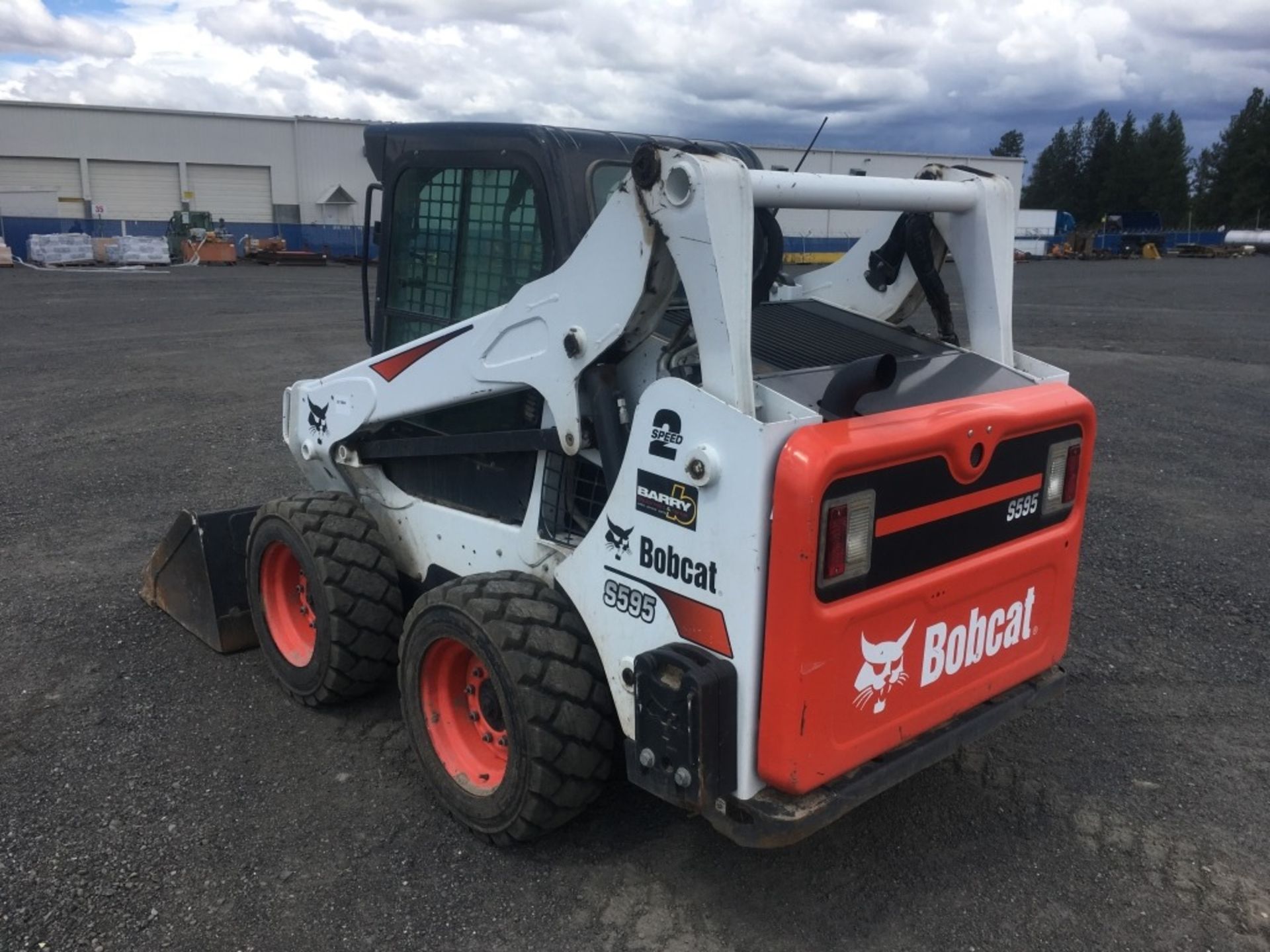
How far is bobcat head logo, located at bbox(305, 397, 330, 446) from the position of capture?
4234mm

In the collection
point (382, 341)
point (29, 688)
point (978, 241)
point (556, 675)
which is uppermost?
point (978, 241)

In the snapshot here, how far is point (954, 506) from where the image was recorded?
2.89m

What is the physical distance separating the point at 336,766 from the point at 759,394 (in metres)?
2.13

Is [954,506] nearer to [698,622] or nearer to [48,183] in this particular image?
[698,622]

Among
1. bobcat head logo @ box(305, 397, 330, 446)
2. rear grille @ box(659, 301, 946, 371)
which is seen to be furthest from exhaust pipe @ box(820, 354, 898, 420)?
bobcat head logo @ box(305, 397, 330, 446)

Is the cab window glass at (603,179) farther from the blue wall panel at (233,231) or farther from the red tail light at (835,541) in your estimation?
the blue wall panel at (233,231)

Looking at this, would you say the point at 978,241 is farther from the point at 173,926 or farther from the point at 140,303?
the point at 140,303

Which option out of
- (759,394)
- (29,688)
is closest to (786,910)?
(759,394)

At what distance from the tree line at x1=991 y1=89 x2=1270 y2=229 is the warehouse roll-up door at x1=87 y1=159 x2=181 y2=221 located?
Result: 233ft

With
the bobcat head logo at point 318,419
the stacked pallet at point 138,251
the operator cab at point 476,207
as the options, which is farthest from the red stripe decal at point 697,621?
the stacked pallet at point 138,251

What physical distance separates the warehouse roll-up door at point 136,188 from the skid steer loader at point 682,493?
43893 mm

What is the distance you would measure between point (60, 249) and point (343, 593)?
3385 centimetres

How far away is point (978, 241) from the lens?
3.33 m

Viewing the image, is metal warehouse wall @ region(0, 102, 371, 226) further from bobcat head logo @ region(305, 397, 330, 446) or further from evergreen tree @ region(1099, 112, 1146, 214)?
evergreen tree @ region(1099, 112, 1146, 214)
